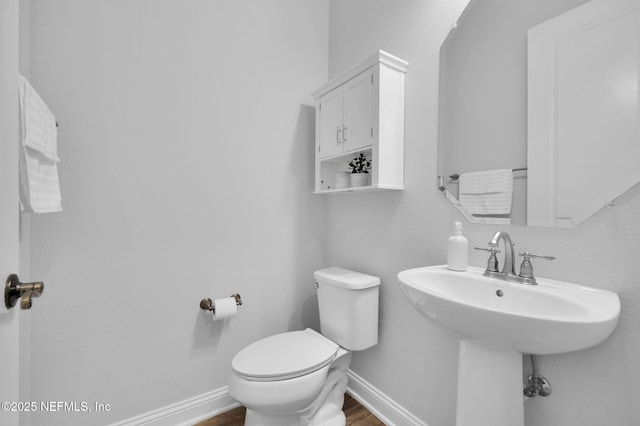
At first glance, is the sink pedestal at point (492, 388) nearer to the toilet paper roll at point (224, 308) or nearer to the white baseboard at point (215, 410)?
the white baseboard at point (215, 410)

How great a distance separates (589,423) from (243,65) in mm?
2085

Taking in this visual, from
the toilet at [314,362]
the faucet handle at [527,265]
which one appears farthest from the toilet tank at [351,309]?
the faucet handle at [527,265]

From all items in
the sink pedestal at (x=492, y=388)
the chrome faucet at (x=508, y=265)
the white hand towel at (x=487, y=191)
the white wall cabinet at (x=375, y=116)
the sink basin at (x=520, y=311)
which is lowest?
the sink pedestal at (x=492, y=388)

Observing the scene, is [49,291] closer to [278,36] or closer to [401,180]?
[401,180]

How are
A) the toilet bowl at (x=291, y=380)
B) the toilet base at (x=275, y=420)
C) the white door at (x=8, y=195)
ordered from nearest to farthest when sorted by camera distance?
the white door at (x=8, y=195)
the toilet bowl at (x=291, y=380)
the toilet base at (x=275, y=420)

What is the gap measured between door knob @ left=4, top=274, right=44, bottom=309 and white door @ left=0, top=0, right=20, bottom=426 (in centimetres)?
1

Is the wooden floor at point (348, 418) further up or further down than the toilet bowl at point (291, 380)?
further down

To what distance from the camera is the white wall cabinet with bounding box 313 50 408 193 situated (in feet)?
4.54

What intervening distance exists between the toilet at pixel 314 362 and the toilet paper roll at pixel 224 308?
0.21 meters

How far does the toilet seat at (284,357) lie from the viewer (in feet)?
3.96

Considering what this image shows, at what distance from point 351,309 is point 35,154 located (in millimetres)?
1357

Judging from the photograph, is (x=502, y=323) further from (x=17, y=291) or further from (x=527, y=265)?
(x=17, y=291)

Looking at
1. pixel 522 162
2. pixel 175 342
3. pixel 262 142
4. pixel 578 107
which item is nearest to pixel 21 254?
pixel 175 342

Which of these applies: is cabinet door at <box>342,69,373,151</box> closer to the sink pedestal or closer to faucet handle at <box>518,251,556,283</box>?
faucet handle at <box>518,251,556,283</box>
